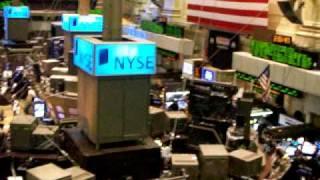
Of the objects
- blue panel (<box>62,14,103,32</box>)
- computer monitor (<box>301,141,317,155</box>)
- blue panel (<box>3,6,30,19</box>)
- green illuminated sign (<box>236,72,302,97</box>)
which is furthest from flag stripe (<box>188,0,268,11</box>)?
blue panel (<box>3,6,30,19</box>)

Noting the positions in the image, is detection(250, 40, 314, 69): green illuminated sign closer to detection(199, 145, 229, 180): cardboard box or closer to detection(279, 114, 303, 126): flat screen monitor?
detection(279, 114, 303, 126): flat screen monitor

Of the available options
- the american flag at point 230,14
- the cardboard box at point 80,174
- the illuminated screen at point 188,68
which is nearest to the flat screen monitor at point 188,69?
the illuminated screen at point 188,68

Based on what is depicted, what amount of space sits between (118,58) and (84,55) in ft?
2.17

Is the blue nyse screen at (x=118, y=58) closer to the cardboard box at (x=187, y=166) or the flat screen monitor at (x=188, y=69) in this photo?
the cardboard box at (x=187, y=166)

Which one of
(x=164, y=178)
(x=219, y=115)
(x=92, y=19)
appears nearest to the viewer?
(x=164, y=178)

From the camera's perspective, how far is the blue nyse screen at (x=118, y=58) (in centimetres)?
768

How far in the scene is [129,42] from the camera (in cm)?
796

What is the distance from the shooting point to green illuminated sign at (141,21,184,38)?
20.3 m

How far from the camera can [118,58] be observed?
307 inches

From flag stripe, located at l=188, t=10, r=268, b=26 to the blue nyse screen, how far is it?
26.7 feet

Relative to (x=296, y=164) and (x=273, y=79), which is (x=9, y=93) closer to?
(x=273, y=79)

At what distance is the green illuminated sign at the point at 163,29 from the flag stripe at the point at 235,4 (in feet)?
4.22

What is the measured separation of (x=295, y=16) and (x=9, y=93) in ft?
28.5

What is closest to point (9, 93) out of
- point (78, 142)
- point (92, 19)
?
point (92, 19)
